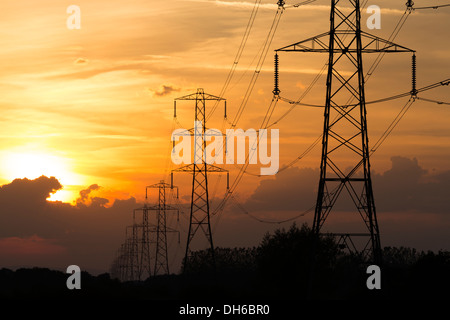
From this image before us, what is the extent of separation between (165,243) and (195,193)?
161 feet

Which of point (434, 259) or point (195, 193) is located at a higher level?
point (195, 193)
